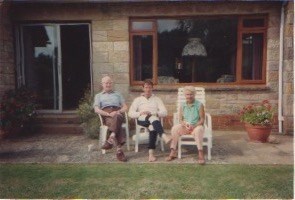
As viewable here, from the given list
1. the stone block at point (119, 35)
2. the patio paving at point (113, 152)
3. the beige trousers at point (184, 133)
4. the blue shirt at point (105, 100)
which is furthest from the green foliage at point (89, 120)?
the beige trousers at point (184, 133)

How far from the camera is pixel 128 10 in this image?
8.04m

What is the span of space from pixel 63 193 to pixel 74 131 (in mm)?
4108

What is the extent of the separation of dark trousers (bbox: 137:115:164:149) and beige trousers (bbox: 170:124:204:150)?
25 cm

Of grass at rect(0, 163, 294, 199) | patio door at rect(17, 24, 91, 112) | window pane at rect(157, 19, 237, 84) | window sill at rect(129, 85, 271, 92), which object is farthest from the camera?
patio door at rect(17, 24, 91, 112)

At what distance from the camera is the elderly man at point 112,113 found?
5586 mm

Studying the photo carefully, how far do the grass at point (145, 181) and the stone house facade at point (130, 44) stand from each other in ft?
10.7

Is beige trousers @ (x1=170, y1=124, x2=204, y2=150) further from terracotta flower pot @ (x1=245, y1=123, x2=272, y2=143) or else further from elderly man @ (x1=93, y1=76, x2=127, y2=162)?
terracotta flower pot @ (x1=245, y1=123, x2=272, y2=143)

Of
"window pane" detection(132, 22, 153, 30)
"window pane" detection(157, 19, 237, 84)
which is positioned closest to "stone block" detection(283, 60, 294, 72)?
"window pane" detection(157, 19, 237, 84)

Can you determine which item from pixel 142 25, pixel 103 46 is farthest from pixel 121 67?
pixel 142 25

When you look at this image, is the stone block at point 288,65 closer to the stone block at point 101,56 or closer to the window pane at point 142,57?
the window pane at point 142,57

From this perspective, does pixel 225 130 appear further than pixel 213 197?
Yes

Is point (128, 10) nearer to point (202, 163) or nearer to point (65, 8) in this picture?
point (65, 8)

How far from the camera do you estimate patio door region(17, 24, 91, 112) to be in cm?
880

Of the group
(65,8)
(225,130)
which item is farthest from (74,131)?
(225,130)
